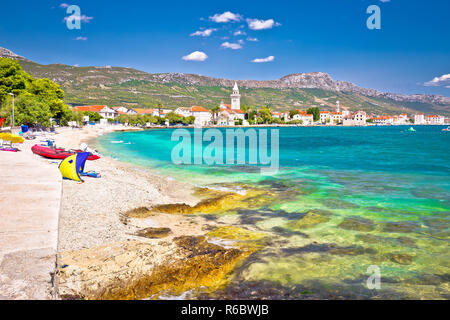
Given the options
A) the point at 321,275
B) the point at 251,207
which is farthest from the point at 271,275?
the point at 251,207

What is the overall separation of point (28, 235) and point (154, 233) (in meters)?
3.56

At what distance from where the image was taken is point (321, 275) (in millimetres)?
7977

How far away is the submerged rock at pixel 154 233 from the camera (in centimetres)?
956

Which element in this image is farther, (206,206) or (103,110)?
(103,110)

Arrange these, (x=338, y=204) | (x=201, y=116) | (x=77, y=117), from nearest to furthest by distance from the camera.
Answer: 1. (x=338, y=204)
2. (x=77, y=117)
3. (x=201, y=116)

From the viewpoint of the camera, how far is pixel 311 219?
1280cm

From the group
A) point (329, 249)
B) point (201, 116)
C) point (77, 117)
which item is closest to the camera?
point (329, 249)

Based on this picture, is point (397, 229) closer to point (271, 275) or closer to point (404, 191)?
point (271, 275)

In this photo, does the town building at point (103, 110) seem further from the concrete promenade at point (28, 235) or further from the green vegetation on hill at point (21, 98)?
the concrete promenade at point (28, 235)

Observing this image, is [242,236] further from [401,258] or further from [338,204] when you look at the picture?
[338,204]

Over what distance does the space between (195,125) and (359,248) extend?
157 meters

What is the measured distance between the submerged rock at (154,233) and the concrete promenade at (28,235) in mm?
2519

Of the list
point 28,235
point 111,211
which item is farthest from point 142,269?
point 111,211

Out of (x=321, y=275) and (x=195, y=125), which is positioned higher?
(x=195, y=125)
